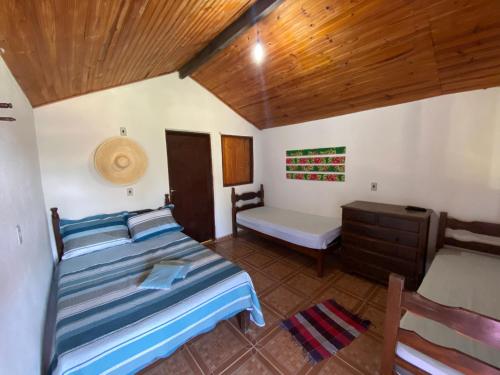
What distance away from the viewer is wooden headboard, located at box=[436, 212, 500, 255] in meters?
2.02

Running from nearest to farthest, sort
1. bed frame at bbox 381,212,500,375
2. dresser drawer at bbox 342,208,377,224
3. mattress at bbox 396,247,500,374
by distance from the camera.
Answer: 1. bed frame at bbox 381,212,500,375
2. mattress at bbox 396,247,500,374
3. dresser drawer at bbox 342,208,377,224

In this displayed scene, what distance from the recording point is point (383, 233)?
7.61 ft

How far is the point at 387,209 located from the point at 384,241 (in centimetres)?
37

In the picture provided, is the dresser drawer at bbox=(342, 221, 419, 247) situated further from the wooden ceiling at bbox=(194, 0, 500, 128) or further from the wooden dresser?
the wooden ceiling at bbox=(194, 0, 500, 128)

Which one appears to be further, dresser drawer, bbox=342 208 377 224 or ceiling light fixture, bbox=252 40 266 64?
dresser drawer, bbox=342 208 377 224

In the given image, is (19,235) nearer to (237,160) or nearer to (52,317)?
(52,317)

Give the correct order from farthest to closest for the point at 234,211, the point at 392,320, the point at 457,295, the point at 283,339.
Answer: the point at 234,211, the point at 283,339, the point at 457,295, the point at 392,320

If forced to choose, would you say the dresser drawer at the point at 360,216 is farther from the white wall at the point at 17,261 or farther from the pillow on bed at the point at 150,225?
the white wall at the point at 17,261

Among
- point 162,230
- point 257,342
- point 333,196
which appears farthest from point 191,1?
point 333,196

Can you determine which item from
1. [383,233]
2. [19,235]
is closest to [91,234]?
[19,235]

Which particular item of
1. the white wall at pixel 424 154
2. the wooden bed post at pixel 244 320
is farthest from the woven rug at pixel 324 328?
the white wall at pixel 424 154

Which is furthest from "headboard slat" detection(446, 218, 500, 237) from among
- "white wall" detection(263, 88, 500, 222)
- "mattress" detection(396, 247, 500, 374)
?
"mattress" detection(396, 247, 500, 374)

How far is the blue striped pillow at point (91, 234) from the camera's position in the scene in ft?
6.96

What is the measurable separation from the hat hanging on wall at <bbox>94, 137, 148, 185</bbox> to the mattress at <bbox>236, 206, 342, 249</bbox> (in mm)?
1876
